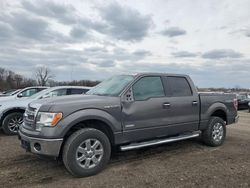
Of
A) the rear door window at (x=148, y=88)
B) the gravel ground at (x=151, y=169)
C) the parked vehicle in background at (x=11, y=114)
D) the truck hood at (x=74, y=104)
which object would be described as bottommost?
the gravel ground at (x=151, y=169)

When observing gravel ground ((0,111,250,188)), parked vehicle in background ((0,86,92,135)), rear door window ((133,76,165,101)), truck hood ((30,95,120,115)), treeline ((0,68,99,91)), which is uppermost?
treeline ((0,68,99,91))

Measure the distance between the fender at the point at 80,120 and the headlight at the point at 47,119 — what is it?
0.07 meters

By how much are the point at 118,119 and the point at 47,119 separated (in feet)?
4.34

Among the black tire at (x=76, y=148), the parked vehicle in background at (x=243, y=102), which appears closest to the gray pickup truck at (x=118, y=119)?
the black tire at (x=76, y=148)

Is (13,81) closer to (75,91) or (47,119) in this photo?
(75,91)

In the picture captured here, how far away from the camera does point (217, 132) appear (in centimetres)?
726

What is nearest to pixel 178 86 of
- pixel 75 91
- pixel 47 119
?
pixel 47 119

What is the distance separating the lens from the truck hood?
4.72 m

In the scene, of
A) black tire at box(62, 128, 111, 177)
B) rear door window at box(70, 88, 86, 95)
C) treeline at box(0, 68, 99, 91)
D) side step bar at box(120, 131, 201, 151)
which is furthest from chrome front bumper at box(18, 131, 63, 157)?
treeline at box(0, 68, 99, 91)

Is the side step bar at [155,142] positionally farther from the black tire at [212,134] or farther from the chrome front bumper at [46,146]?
the chrome front bumper at [46,146]

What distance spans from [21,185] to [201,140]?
4748 mm

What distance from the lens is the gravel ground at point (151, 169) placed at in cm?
453

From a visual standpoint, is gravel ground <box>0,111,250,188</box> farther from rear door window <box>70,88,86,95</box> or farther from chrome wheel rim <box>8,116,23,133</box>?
rear door window <box>70,88,86,95</box>

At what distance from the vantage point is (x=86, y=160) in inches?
189
